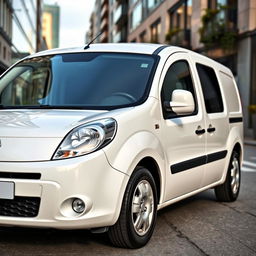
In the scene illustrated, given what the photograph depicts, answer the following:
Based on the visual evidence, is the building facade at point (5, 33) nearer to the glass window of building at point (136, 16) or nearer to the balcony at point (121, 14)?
the glass window of building at point (136, 16)

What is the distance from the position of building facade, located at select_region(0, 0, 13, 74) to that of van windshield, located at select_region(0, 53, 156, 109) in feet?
70.8

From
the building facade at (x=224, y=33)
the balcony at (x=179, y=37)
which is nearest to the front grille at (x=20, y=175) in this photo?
the building facade at (x=224, y=33)

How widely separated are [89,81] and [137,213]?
4.05ft

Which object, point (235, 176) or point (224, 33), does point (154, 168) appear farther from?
point (224, 33)

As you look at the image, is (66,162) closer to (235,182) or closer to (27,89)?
(27,89)

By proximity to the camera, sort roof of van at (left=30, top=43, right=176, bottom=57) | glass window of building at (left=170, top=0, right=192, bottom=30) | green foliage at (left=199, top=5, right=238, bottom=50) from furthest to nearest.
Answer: glass window of building at (left=170, top=0, right=192, bottom=30), green foliage at (left=199, top=5, right=238, bottom=50), roof of van at (left=30, top=43, right=176, bottom=57)

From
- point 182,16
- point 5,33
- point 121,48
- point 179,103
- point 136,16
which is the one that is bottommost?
point 179,103

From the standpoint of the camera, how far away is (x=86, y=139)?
3539 mm

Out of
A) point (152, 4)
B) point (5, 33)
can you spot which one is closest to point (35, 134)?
point (5, 33)

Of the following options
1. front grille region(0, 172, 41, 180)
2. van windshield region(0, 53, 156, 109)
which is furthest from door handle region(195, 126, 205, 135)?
front grille region(0, 172, 41, 180)

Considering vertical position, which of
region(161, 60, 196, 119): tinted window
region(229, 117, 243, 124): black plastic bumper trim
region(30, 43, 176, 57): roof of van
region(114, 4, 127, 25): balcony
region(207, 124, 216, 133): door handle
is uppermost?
region(114, 4, 127, 25): balcony

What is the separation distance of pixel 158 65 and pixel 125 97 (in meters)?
0.49

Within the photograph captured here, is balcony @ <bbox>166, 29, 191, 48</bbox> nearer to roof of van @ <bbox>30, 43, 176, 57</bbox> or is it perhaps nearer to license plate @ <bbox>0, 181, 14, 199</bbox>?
roof of van @ <bbox>30, 43, 176, 57</bbox>

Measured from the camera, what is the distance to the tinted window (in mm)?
4500
